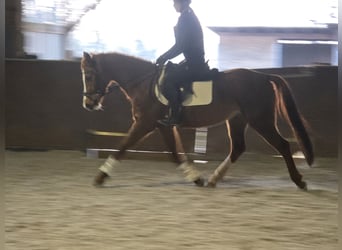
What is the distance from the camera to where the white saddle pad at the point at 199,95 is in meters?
4.70

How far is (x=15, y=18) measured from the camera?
670cm

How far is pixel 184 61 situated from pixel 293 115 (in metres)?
1.05

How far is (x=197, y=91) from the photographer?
472 cm

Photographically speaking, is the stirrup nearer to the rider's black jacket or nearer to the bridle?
the bridle

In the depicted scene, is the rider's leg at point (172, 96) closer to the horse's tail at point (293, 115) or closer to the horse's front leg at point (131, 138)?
the horse's front leg at point (131, 138)

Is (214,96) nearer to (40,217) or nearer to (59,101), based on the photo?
(40,217)

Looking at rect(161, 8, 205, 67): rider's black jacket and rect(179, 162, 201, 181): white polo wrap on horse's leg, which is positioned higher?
rect(161, 8, 205, 67): rider's black jacket

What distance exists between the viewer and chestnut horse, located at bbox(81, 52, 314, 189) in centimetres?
464

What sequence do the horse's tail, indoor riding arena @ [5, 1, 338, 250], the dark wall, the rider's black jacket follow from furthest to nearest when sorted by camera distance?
1. the dark wall
2. the horse's tail
3. the rider's black jacket
4. indoor riding arena @ [5, 1, 338, 250]

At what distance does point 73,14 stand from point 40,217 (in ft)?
11.4

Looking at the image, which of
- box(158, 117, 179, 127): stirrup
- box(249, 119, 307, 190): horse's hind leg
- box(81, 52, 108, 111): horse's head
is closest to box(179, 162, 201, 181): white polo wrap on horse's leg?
box(158, 117, 179, 127): stirrup

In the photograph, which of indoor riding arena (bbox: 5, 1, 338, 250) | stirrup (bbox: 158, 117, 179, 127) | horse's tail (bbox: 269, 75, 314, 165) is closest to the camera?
indoor riding arena (bbox: 5, 1, 338, 250)

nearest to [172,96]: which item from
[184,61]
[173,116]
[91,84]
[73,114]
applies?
[173,116]

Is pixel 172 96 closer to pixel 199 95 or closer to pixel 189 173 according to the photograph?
pixel 199 95
